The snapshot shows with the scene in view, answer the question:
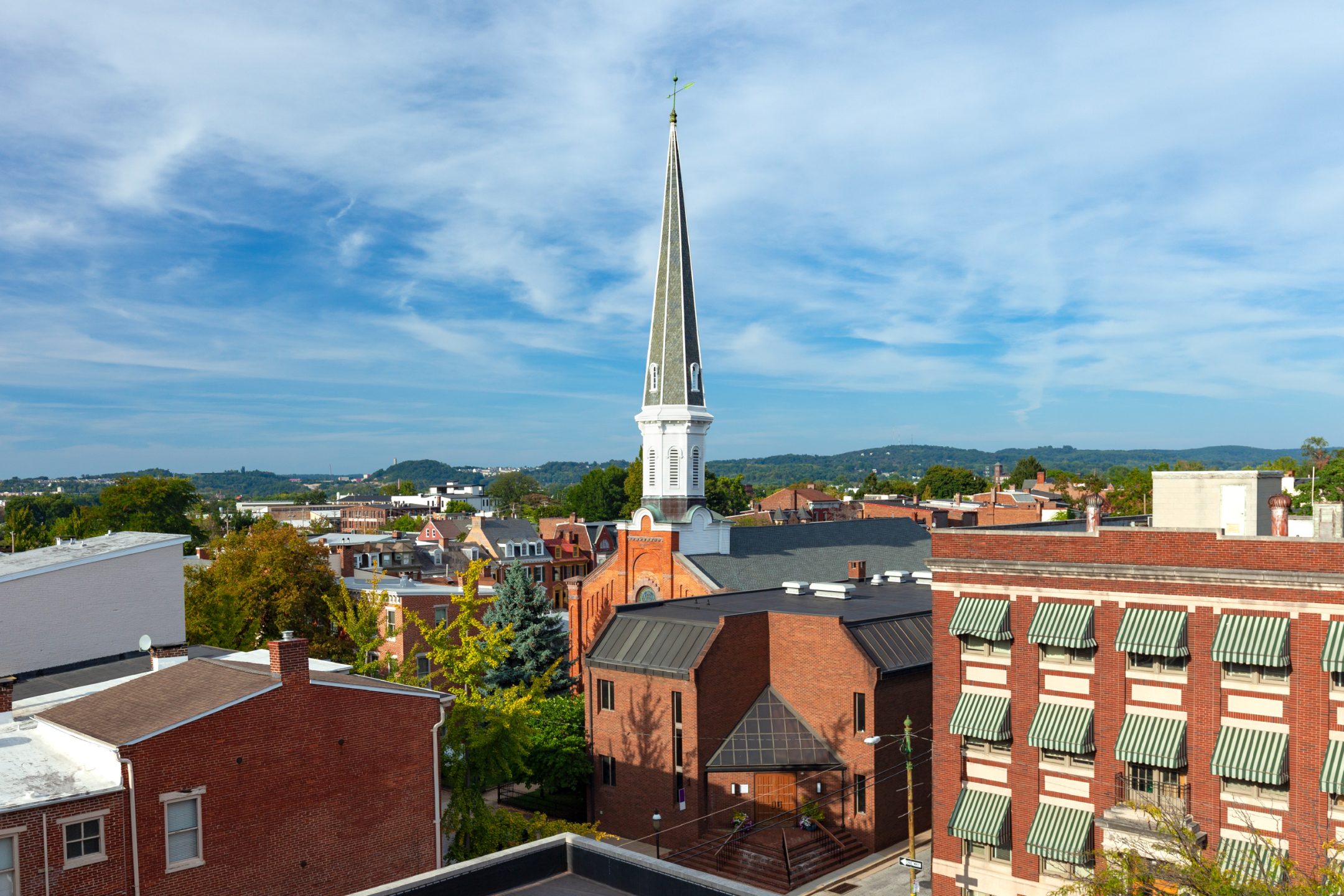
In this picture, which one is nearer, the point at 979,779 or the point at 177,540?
the point at 979,779

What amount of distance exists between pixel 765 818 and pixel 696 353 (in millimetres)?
29178

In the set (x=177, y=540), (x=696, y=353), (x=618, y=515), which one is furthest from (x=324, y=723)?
(x=618, y=515)

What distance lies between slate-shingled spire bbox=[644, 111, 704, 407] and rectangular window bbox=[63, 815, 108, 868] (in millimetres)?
41323

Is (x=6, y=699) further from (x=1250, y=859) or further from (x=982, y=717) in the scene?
(x=1250, y=859)

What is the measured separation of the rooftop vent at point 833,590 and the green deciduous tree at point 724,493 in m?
93.2

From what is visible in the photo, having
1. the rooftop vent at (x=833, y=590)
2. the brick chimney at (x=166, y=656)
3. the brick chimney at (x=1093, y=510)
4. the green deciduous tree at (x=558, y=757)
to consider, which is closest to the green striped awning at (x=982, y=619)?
the brick chimney at (x=1093, y=510)

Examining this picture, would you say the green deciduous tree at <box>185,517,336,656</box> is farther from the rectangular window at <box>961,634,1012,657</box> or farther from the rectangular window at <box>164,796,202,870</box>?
the rectangular window at <box>961,634,1012,657</box>

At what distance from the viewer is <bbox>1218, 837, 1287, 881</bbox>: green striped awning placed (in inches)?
905

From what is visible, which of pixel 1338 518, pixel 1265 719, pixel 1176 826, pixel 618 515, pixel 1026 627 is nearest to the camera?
→ pixel 1176 826

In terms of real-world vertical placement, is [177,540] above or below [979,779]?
above

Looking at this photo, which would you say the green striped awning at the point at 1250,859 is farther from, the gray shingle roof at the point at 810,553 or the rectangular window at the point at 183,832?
the gray shingle roof at the point at 810,553

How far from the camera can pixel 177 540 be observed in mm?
37875

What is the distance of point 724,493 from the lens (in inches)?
5906

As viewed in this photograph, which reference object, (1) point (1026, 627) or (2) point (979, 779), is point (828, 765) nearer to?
(2) point (979, 779)
